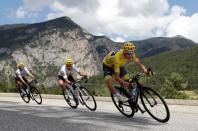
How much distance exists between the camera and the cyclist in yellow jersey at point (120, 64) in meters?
10.1

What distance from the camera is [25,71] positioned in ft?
59.5

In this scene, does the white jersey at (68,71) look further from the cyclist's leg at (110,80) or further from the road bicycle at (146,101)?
the road bicycle at (146,101)

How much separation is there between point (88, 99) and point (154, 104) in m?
4.41

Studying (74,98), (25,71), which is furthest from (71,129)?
(25,71)

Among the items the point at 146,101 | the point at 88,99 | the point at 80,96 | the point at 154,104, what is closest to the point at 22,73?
the point at 80,96

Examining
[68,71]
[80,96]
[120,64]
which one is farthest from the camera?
[68,71]

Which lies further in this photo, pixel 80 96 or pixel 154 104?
pixel 80 96

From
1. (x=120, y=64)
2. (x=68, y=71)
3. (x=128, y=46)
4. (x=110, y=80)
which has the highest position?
(x=128, y=46)

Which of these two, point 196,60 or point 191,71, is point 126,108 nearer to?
point 191,71

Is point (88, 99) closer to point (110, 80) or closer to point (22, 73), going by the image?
point (110, 80)

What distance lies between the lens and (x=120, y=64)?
1045 cm

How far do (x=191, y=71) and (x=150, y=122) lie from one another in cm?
16933

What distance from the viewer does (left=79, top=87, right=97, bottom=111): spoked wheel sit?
1364 centimetres

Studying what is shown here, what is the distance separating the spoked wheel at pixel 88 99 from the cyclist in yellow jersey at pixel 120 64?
2461mm
